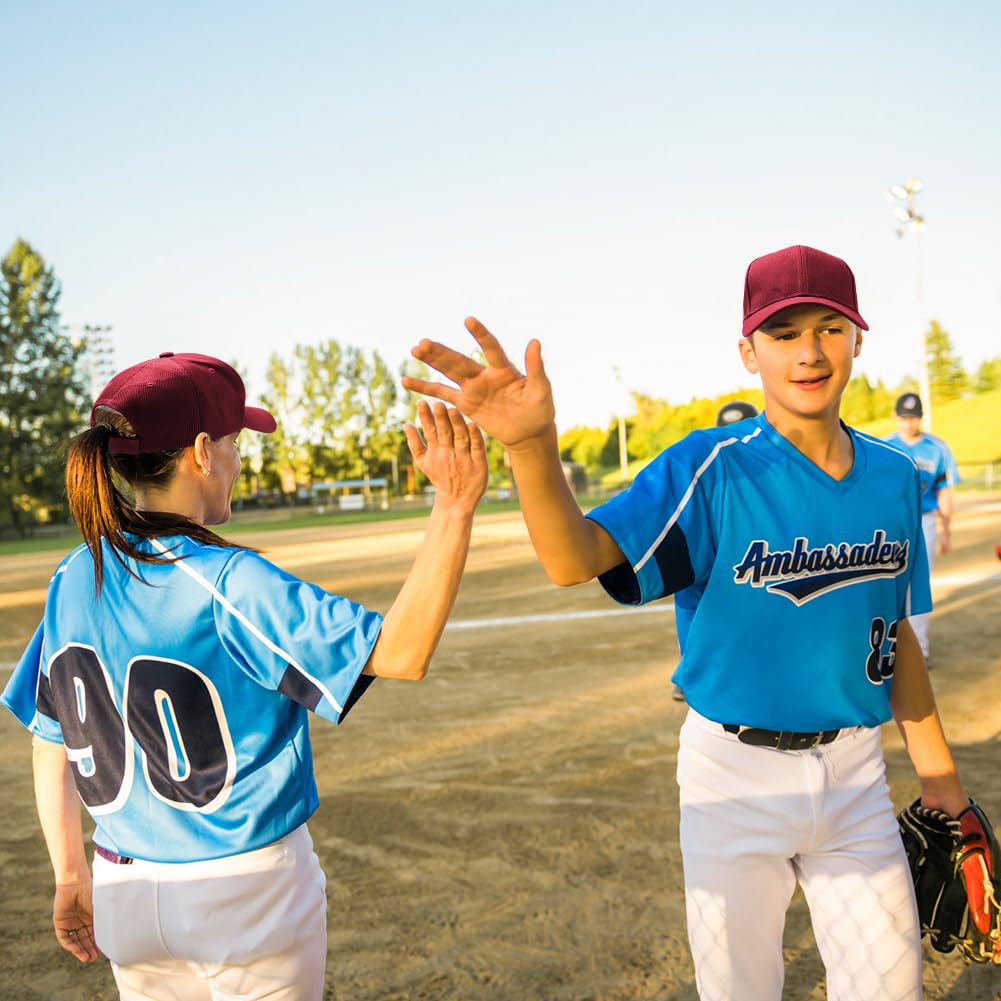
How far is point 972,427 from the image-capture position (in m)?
76.2

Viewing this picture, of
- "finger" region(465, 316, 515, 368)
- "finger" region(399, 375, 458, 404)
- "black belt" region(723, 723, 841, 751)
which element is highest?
"finger" region(465, 316, 515, 368)

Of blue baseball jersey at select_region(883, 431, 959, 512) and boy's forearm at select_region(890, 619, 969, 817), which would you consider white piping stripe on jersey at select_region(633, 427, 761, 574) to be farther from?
blue baseball jersey at select_region(883, 431, 959, 512)

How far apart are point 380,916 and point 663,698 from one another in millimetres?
3590

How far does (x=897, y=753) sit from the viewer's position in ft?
18.6

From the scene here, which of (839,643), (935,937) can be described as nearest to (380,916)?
(935,937)

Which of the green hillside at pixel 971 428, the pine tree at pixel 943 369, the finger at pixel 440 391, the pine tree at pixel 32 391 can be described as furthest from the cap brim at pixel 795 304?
the pine tree at pixel 943 369

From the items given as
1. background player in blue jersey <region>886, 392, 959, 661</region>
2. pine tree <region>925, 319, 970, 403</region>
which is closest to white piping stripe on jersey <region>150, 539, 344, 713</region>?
background player in blue jersey <region>886, 392, 959, 661</region>

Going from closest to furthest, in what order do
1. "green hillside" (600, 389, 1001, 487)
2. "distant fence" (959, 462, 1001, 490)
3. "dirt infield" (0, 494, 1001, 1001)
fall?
1. "dirt infield" (0, 494, 1001, 1001)
2. "distant fence" (959, 462, 1001, 490)
3. "green hillside" (600, 389, 1001, 487)

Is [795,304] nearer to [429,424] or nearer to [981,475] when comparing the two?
[429,424]

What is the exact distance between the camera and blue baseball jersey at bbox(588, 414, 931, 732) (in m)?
2.15

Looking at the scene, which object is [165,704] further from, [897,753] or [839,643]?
[897,753]

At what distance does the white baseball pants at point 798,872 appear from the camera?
2.11m

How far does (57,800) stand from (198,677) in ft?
2.03

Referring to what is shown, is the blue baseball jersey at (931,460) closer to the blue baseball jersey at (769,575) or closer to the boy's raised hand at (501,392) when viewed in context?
the blue baseball jersey at (769,575)
